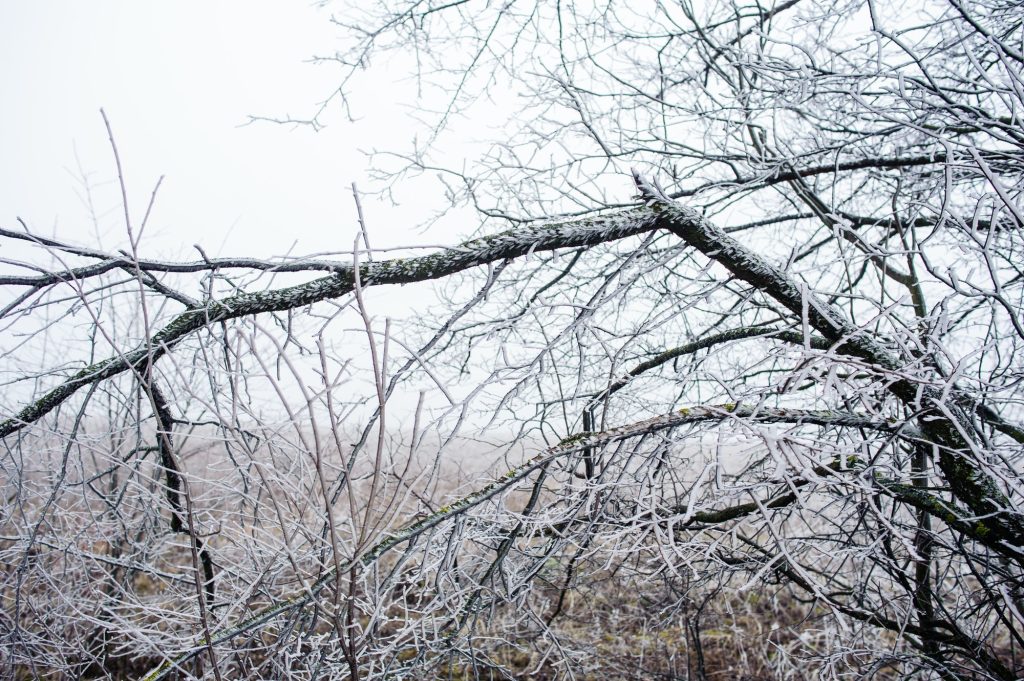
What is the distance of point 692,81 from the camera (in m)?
4.02

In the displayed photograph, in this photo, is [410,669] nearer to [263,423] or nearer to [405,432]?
[263,423]

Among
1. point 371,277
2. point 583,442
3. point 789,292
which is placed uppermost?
point 789,292

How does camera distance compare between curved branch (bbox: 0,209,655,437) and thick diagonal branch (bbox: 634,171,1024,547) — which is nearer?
curved branch (bbox: 0,209,655,437)

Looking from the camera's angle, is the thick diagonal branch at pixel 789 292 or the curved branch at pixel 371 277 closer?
the curved branch at pixel 371 277

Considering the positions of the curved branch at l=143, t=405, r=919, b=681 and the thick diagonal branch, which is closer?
the curved branch at l=143, t=405, r=919, b=681

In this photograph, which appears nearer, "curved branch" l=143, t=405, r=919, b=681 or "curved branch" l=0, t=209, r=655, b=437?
"curved branch" l=143, t=405, r=919, b=681

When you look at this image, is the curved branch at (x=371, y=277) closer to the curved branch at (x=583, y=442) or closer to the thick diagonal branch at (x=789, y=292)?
the thick diagonal branch at (x=789, y=292)

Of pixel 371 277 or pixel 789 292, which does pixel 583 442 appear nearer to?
pixel 371 277

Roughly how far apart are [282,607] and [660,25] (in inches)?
157

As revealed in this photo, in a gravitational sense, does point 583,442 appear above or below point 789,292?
below

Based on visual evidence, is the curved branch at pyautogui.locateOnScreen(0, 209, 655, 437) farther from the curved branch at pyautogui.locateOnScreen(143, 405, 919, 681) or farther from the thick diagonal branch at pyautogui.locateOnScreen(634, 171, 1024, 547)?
the curved branch at pyautogui.locateOnScreen(143, 405, 919, 681)

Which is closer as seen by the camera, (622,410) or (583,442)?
(583,442)

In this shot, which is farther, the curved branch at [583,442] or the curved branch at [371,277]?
the curved branch at [371,277]

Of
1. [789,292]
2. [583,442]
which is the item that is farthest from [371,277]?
[789,292]
